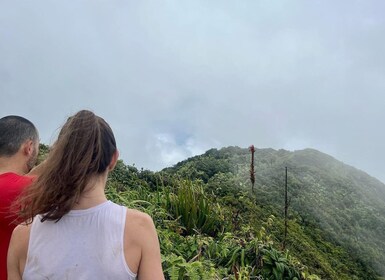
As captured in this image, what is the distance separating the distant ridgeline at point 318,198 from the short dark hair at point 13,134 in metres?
6.84

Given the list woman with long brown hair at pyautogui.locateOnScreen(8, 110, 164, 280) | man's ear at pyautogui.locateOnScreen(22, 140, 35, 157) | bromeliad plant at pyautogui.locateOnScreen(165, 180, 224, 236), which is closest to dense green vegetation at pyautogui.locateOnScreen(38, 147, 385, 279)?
bromeliad plant at pyautogui.locateOnScreen(165, 180, 224, 236)

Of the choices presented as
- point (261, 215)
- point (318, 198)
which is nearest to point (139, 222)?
point (261, 215)

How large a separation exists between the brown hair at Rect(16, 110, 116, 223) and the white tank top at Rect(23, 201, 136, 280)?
0.06 metres

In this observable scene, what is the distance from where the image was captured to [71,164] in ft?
7.89

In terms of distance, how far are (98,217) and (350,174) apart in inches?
837

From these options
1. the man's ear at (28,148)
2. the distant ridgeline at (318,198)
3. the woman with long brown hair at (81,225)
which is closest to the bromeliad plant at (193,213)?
the distant ridgeline at (318,198)

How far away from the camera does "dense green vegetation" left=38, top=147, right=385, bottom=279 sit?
19.3 feet

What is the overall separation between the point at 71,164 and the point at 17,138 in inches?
39.0

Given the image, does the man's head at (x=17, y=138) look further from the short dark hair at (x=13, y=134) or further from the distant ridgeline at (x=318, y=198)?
the distant ridgeline at (x=318, y=198)

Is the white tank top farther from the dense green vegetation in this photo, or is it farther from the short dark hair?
the dense green vegetation

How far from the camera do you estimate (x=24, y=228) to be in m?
2.51

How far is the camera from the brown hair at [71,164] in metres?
2.39

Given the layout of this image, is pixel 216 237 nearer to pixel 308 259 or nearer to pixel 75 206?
pixel 308 259

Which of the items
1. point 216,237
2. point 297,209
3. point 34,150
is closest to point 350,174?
point 297,209
